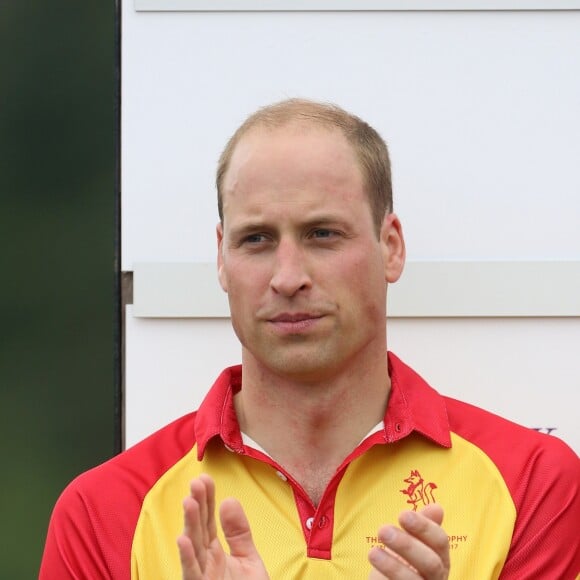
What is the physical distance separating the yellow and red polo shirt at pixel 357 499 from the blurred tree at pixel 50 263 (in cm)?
37

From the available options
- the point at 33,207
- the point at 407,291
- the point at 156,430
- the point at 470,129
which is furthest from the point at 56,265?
the point at 470,129

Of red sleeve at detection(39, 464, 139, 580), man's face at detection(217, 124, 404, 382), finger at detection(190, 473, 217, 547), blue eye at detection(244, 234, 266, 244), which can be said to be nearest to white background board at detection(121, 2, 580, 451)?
man's face at detection(217, 124, 404, 382)

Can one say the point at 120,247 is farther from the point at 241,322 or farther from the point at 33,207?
the point at 241,322

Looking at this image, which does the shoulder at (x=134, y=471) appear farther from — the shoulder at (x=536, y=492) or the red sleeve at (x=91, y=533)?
the shoulder at (x=536, y=492)

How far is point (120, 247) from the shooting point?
8.09 feet

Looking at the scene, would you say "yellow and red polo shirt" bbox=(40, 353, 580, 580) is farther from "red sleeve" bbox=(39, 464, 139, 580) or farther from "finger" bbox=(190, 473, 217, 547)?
"finger" bbox=(190, 473, 217, 547)

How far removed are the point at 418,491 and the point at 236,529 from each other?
0.46m

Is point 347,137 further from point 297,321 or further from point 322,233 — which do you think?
point 297,321

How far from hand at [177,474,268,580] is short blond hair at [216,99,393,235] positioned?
690 mm

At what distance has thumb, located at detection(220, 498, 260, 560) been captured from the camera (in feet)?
5.57

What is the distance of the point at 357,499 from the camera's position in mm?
2043

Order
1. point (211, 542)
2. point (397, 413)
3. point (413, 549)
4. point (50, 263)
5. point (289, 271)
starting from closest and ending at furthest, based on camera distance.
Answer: point (413, 549) < point (211, 542) < point (289, 271) < point (397, 413) < point (50, 263)

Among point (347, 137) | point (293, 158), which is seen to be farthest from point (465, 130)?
point (293, 158)

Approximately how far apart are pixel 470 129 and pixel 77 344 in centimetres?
101
